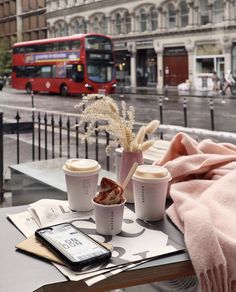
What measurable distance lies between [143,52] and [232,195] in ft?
36.7

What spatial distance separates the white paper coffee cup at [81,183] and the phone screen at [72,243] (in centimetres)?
11

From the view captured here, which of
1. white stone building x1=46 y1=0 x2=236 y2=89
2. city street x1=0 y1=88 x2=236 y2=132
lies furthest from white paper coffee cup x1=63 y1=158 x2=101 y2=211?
white stone building x1=46 y1=0 x2=236 y2=89

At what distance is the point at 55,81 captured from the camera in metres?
9.27

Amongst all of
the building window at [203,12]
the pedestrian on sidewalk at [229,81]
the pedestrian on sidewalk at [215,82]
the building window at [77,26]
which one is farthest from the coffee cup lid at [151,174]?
the pedestrian on sidewalk at [215,82]

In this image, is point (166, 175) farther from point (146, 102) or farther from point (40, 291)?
point (146, 102)

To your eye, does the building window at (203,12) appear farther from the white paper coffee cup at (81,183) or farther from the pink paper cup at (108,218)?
the pink paper cup at (108,218)

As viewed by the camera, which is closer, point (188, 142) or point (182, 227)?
point (182, 227)

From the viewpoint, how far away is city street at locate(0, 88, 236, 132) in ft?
22.5

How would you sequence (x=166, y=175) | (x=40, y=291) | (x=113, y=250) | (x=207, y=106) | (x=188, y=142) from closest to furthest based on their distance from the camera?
(x=40, y=291) < (x=113, y=250) < (x=166, y=175) < (x=188, y=142) < (x=207, y=106)

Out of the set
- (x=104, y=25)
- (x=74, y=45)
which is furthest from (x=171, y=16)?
(x=74, y=45)

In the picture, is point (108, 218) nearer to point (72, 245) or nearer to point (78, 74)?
point (72, 245)

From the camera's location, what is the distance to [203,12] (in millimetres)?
8828

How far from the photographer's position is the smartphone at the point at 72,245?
2.58 ft

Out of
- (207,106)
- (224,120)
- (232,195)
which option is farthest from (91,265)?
(207,106)
